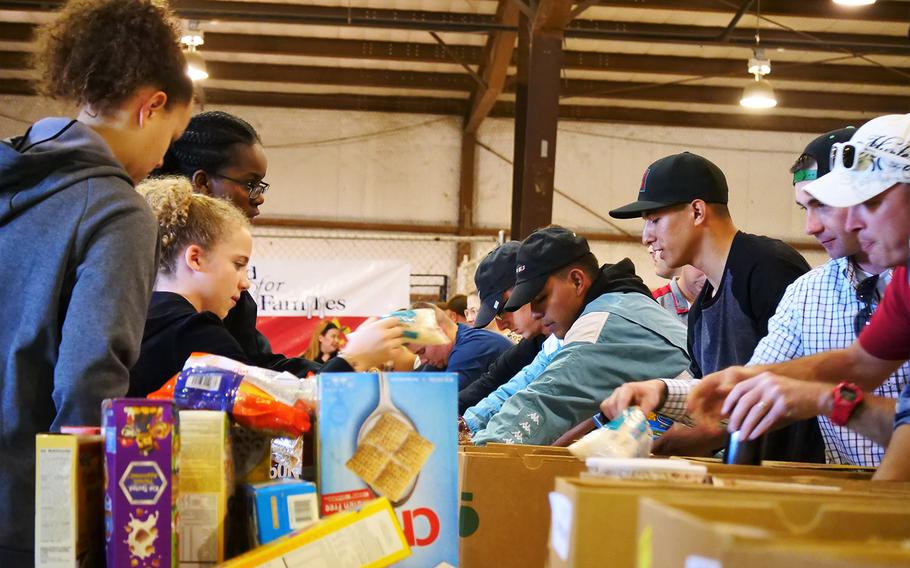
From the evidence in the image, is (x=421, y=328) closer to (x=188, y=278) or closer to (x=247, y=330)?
(x=188, y=278)

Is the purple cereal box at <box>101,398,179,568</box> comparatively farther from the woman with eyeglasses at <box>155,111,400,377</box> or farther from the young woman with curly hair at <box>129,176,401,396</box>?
the woman with eyeglasses at <box>155,111,400,377</box>

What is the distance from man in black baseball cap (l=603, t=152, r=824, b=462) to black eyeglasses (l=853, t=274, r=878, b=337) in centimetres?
30

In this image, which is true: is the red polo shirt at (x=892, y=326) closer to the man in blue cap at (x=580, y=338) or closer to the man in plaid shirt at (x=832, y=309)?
the man in plaid shirt at (x=832, y=309)

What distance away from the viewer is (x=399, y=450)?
1.32 meters

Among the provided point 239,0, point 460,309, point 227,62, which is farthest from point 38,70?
point 227,62

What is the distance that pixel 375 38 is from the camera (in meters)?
10.5

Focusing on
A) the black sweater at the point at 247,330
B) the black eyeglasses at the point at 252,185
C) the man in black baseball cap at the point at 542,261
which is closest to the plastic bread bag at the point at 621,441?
the black sweater at the point at 247,330

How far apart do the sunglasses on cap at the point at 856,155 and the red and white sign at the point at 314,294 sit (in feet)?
20.3

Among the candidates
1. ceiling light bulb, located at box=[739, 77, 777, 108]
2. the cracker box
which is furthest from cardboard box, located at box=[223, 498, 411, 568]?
ceiling light bulb, located at box=[739, 77, 777, 108]

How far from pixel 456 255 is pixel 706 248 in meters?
8.81

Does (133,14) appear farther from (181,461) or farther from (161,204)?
(181,461)

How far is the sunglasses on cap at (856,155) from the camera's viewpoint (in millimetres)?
1952

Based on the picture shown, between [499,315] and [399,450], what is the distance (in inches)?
99.8

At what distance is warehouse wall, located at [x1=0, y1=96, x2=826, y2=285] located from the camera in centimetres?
1198
